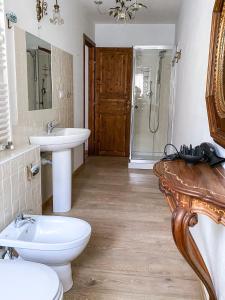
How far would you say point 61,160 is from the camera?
2.76m

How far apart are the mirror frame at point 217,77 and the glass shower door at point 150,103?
318cm

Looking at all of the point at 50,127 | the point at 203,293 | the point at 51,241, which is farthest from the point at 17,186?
the point at 203,293

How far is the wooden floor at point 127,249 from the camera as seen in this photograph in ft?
5.87

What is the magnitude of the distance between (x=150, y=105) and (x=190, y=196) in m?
4.03

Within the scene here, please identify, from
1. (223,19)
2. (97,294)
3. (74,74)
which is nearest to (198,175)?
(223,19)

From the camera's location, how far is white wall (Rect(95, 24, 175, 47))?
16.3ft

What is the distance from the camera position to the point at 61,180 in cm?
281

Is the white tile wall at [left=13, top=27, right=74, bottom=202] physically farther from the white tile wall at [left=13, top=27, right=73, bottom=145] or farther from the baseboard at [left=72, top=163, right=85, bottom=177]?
the baseboard at [left=72, top=163, right=85, bottom=177]

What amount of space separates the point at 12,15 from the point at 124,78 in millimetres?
3199

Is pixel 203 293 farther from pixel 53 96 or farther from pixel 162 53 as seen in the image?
pixel 162 53

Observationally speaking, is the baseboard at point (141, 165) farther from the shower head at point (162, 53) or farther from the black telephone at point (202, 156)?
the black telephone at point (202, 156)

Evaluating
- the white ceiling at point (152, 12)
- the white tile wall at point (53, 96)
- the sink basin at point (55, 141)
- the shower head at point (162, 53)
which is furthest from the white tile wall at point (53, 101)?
the shower head at point (162, 53)

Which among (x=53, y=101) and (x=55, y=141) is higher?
(x=53, y=101)

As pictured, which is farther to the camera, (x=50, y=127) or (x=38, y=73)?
(x=50, y=127)
